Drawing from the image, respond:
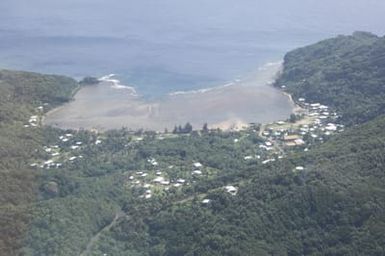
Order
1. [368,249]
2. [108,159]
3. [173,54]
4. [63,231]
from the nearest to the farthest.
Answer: [368,249] < [63,231] < [108,159] < [173,54]

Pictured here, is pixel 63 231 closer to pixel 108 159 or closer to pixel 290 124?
pixel 108 159

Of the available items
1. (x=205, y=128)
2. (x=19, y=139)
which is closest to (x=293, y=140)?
(x=205, y=128)

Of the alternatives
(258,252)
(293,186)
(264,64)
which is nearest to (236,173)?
(293,186)

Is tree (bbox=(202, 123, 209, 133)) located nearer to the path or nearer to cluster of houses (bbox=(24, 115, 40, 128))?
cluster of houses (bbox=(24, 115, 40, 128))

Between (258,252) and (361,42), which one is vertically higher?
(361,42)

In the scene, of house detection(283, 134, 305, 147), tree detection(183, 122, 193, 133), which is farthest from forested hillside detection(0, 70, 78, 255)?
house detection(283, 134, 305, 147)
